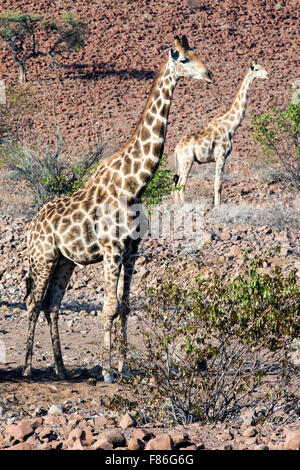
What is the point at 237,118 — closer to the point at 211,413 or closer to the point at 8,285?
the point at 8,285

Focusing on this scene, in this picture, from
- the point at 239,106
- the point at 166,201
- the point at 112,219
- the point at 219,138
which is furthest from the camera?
the point at 166,201

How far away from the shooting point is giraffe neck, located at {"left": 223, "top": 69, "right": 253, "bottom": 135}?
1611 cm

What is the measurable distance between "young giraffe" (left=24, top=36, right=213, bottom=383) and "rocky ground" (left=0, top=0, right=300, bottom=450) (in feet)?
1.47

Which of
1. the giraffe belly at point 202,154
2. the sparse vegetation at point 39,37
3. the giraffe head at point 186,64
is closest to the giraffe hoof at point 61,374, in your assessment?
the giraffe head at point 186,64

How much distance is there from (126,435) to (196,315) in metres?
1.40

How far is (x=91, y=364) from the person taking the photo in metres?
7.92

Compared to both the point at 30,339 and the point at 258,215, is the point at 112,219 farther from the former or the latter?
the point at 258,215

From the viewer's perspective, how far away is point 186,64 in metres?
7.20

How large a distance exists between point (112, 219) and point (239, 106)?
389 inches

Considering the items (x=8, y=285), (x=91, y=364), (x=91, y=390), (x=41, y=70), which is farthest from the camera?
(x=41, y=70)

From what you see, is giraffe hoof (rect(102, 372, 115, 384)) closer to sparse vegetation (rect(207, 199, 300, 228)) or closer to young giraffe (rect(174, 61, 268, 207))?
sparse vegetation (rect(207, 199, 300, 228))

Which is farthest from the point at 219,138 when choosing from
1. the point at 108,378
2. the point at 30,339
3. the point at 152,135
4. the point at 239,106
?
the point at 108,378

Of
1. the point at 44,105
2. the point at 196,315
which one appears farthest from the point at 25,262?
the point at 44,105

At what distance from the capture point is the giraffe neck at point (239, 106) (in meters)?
16.1
